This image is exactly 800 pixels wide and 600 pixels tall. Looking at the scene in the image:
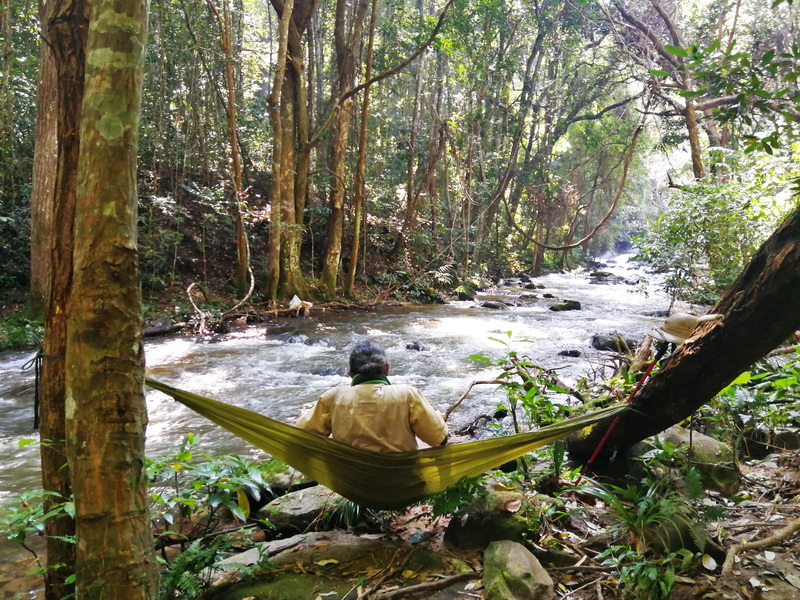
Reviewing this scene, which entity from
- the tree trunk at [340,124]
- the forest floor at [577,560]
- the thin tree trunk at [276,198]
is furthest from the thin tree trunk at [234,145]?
the forest floor at [577,560]

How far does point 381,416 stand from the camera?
2.03 m

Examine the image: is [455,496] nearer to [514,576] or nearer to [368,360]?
[514,576]

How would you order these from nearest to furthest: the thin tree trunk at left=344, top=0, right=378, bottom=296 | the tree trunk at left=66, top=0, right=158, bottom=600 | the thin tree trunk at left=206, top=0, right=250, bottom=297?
the tree trunk at left=66, top=0, right=158, bottom=600
the thin tree trunk at left=206, top=0, right=250, bottom=297
the thin tree trunk at left=344, top=0, right=378, bottom=296

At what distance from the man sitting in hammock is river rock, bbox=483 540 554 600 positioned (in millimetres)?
484

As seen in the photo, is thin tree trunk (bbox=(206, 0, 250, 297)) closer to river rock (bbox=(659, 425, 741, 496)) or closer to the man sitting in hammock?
the man sitting in hammock

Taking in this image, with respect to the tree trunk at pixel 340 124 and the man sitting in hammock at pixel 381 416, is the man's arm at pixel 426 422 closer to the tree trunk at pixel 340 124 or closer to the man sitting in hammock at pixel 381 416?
the man sitting in hammock at pixel 381 416

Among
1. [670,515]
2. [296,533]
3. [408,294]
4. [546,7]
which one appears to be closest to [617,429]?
[670,515]

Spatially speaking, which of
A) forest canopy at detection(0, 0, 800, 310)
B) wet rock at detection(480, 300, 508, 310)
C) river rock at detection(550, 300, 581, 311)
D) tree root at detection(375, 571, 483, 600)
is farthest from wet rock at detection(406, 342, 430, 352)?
tree root at detection(375, 571, 483, 600)

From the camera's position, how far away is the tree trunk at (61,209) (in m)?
1.55

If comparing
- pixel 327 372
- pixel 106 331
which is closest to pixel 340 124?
pixel 327 372

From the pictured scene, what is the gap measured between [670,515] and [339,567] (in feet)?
4.00

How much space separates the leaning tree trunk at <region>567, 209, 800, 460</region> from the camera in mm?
1539

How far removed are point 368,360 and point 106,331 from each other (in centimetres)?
105

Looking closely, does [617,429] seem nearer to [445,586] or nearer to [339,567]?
[445,586]
